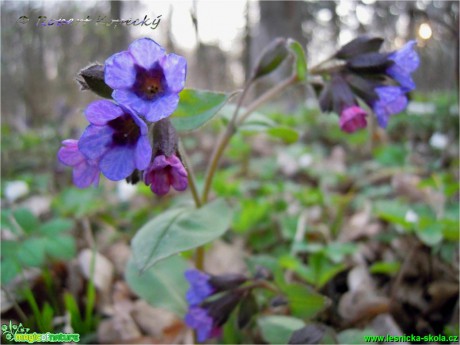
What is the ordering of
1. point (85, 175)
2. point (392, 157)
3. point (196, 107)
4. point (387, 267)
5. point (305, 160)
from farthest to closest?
point (305, 160) → point (392, 157) → point (387, 267) → point (196, 107) → point (85, 175)

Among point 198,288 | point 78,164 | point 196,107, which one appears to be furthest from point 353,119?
point 78,164

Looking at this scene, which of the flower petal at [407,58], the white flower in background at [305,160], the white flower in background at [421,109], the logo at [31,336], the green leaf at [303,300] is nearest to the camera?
the logo at [31,336]

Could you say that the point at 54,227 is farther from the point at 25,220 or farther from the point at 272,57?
the point at 272,57

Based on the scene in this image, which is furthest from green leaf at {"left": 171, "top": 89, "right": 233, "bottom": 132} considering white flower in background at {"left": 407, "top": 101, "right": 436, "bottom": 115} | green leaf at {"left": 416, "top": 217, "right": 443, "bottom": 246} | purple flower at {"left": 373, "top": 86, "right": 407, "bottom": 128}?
white flower in background at {"left": 407, "top": 101, "right": 436, "bottom": 115}

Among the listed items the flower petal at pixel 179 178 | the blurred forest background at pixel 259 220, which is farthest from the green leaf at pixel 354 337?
the flower petal at pixel 179 178

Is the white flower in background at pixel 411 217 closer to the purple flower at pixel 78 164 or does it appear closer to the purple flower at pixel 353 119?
the purple flower at pixel 353 119
